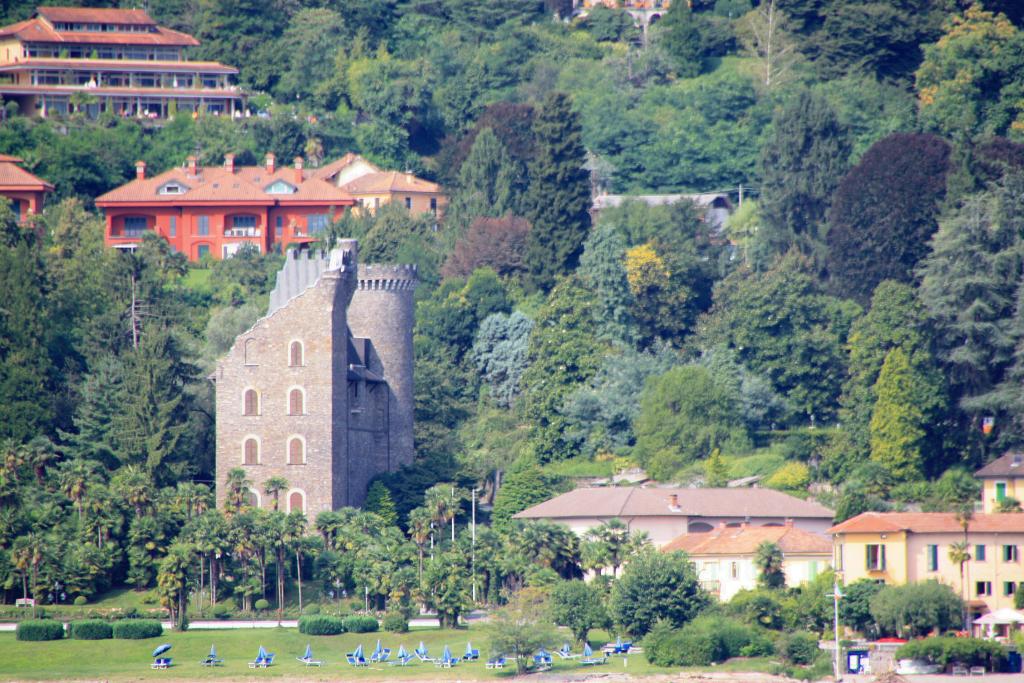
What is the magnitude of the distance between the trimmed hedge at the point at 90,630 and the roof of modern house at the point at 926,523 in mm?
25867

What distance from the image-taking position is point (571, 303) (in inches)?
4614

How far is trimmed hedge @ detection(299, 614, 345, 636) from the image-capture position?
88.6 metres

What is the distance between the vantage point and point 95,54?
506 feet

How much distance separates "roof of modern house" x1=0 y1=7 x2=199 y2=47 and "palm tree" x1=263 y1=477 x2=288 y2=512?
197ft

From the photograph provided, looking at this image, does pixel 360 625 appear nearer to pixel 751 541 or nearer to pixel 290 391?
pixel 751 541

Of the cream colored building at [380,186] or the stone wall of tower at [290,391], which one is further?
the cream colored building at [380,186]

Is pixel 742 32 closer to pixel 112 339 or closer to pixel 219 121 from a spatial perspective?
pixel 219 121

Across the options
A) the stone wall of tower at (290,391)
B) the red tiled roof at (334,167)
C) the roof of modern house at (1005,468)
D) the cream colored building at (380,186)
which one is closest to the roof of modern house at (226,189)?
the red tiled roof at (334,167)

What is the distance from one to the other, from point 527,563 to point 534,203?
34.6 m

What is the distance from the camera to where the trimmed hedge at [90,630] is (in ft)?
286

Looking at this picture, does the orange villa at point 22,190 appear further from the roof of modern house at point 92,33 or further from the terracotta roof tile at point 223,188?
the roof of modern house at point 92,33

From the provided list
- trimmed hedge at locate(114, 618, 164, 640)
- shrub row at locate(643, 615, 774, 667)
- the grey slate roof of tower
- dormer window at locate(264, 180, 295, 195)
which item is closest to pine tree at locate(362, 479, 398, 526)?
the grey slate roof of tower

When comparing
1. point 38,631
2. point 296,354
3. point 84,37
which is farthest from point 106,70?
point 38,631

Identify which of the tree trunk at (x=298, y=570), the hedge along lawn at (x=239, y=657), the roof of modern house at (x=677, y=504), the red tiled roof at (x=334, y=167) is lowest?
the hedge along lawn at (x=239, y=657)
